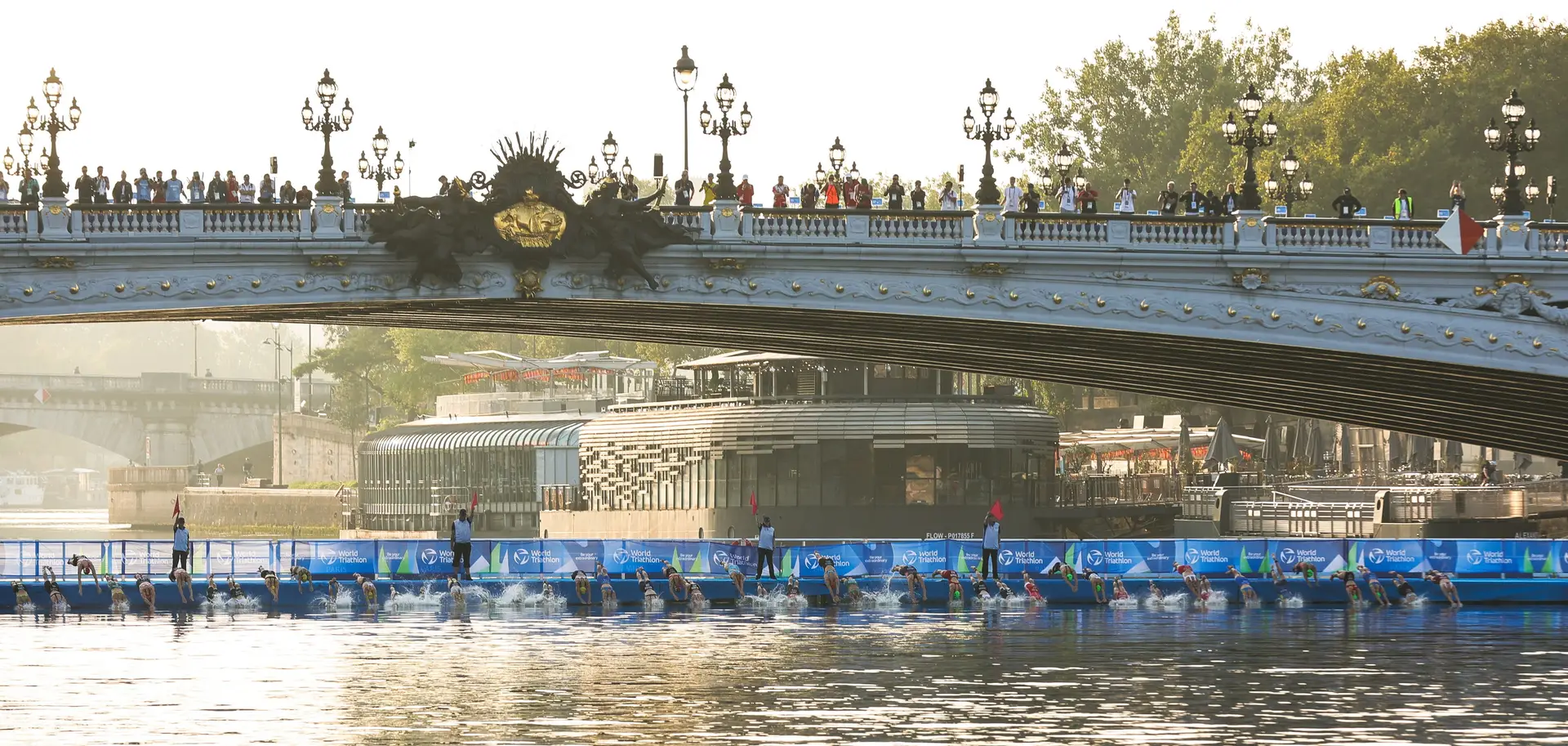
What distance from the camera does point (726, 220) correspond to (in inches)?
2061

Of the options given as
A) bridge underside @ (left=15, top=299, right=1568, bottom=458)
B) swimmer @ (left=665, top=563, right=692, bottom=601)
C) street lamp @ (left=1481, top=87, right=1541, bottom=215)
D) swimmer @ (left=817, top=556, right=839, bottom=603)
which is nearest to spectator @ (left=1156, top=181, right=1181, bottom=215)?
bridge underside @ (left=15, top=299, right=1568, bottom=458)

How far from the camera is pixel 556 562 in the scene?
189ft

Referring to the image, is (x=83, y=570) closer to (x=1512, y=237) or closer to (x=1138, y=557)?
(x=1138, y=557)

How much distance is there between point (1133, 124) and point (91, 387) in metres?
83.5

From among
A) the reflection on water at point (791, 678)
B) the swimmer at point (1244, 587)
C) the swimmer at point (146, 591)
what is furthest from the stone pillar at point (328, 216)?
the swimmer at point (1244, 587)

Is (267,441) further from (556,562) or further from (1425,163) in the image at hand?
(556,562)

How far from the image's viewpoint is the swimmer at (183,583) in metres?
55.1

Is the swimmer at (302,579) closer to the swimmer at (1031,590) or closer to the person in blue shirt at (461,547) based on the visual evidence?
the person in blue shirt at (461,547)

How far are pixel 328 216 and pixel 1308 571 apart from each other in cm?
2299

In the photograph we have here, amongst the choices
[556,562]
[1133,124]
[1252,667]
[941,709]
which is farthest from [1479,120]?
[941,709]

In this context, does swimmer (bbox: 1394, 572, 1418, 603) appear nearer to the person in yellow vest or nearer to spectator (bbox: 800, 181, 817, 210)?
the person in yellow vest

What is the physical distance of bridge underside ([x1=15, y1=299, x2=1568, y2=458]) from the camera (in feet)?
181

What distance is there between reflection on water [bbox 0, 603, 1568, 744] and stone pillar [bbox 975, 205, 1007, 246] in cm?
771

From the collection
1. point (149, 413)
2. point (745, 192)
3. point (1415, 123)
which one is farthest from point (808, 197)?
point (149, 413)
